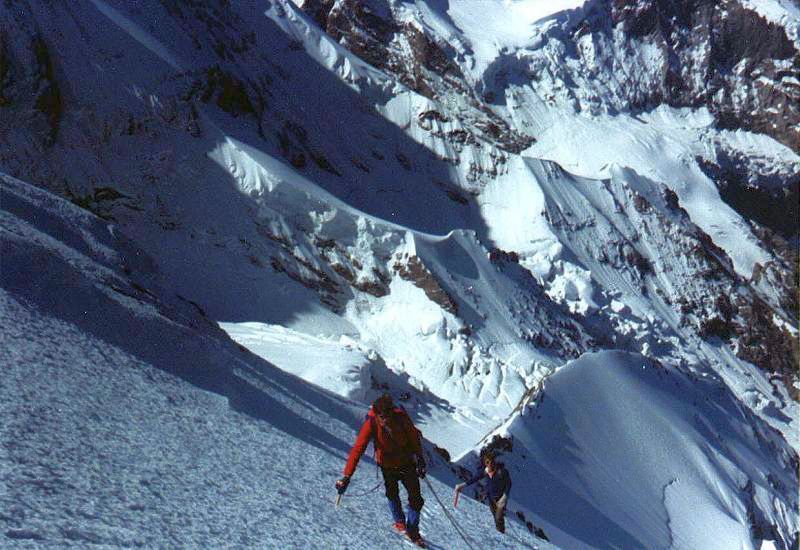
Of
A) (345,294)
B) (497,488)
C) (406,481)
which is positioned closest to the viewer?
(406,481)

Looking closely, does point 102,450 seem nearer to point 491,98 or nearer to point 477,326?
point 477,326

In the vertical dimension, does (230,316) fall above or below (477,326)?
below

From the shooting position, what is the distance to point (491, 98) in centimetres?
8569

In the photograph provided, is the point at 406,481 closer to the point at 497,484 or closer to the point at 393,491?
the point at 393,491

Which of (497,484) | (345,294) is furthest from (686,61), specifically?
(497,484)

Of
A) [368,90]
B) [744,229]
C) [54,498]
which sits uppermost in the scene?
[744,229]

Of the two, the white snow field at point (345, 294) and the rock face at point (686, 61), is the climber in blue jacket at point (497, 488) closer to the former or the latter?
the white snow field at point (345, 294)

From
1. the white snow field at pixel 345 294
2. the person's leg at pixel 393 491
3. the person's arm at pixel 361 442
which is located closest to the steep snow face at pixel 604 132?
the white snow field at pixel 345 294

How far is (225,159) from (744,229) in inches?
2103

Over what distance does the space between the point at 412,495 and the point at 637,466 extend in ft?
70.1

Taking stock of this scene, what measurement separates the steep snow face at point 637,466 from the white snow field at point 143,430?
6.29 meters

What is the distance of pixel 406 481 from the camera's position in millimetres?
7711

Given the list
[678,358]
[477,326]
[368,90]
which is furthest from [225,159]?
[678,358]

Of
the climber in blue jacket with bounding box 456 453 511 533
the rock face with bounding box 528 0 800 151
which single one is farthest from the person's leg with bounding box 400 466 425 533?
the rock face with bounding box 528 0 800 151
